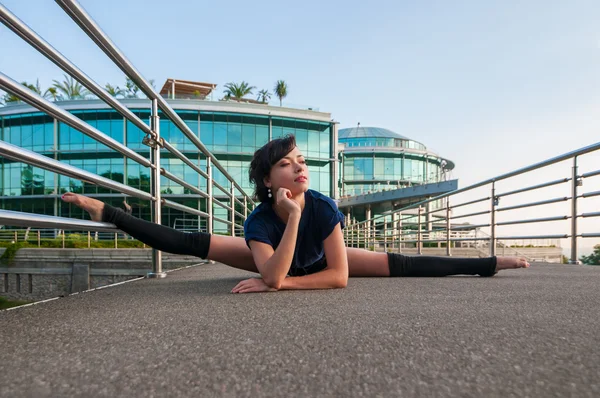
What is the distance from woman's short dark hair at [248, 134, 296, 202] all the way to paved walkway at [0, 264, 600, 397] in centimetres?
71

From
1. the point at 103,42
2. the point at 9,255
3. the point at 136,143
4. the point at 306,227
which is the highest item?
the point at 136,143

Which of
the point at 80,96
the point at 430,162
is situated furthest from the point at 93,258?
the point at 430,162

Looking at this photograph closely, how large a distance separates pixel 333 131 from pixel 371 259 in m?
22.1

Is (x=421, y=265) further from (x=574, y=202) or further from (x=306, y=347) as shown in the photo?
(x=574, y=202)

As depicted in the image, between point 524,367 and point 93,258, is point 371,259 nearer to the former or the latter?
point 524,367

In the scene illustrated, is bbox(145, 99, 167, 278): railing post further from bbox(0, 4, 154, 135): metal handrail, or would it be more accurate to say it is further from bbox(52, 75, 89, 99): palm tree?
bbox(52, 75, 89, 99): palm tree

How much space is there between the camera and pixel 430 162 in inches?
1414

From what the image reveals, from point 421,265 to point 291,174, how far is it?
38.9 inches

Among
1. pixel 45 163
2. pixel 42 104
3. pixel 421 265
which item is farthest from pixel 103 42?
pixel 421 265

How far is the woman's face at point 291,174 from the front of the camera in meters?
1.91

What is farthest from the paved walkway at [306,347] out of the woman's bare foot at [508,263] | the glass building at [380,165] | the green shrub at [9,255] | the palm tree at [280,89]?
the palm tree at [280,89]

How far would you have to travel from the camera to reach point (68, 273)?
→ 28.3ft

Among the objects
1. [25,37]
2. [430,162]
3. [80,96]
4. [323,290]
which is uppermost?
[80,96]

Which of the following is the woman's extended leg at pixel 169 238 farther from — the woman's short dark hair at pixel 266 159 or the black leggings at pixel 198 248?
the woman's short dark hair at pixel 266 159
